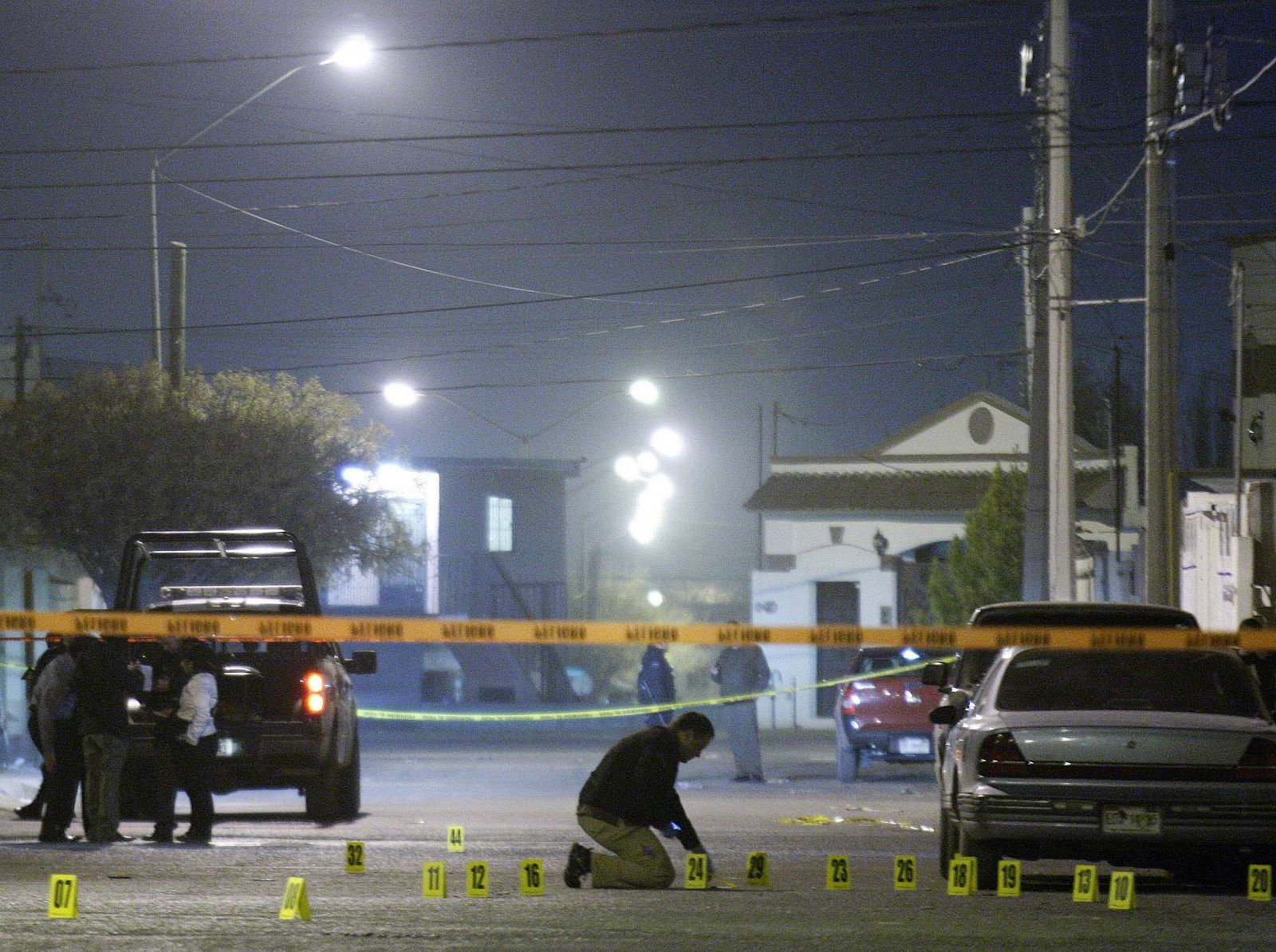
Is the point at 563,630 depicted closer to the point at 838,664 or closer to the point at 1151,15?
the point at 1151,15

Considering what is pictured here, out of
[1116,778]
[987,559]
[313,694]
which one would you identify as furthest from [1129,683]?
[987,559]

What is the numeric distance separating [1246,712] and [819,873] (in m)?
2.73

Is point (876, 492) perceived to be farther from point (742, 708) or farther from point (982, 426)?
point (742, 708)

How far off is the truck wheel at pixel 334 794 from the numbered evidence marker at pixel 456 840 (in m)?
3.26

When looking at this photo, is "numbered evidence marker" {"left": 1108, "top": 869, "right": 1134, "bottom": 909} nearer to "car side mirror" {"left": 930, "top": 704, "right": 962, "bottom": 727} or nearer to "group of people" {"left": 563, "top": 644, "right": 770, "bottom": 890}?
"group of people" {"left": 563, "top": 644, "right": 770, "bottom": 890}

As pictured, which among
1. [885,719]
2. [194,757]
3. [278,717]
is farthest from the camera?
[885,719]

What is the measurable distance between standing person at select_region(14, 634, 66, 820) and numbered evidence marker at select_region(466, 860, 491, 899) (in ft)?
19.8

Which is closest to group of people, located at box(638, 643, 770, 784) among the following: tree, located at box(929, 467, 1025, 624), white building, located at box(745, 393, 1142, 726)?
tree, located at box(929, 467, 1025, 624)

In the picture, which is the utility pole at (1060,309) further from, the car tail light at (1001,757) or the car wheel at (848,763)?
the car tail light at (1001,757)

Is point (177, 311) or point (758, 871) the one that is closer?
point (758, 871)

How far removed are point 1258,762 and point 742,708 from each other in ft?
38.3

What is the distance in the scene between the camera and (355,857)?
11.5m

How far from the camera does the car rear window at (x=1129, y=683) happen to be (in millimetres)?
10836

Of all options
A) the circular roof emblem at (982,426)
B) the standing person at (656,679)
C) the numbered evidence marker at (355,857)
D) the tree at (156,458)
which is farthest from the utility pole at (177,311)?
→ the circular roof emblem at (982,426)
